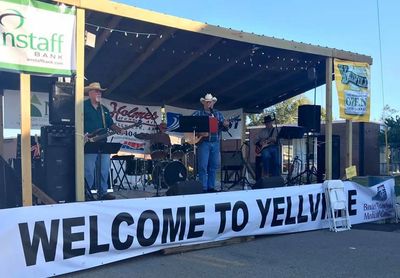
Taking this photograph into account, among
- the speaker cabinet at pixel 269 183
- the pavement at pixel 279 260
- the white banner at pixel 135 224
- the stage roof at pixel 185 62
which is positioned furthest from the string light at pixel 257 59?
the pavement at pixel 279 260

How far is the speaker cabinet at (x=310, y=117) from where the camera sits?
9.59 m

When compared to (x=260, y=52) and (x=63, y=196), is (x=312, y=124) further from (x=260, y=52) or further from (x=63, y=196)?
(x=63, y=196)

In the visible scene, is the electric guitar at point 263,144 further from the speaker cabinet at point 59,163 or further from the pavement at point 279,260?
the speaker cabinet at point 59,163

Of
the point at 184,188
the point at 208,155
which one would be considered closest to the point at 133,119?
the point at 208,155

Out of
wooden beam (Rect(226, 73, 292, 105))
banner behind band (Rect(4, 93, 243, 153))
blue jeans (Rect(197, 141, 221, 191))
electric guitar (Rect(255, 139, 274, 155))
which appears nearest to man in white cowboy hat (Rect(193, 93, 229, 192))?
blue jeans (Rect(197, 141, 221, 191))

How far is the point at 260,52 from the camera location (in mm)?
8664

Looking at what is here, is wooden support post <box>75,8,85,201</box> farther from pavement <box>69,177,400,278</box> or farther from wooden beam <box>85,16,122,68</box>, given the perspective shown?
pavement <box>69,177,400,278</box>

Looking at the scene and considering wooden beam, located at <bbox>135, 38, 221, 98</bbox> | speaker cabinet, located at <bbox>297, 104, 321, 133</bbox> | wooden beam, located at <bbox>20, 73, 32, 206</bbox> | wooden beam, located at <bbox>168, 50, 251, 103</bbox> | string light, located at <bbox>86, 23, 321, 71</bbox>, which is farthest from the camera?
speaker cabinet, located at <bbox>297, 104, 321, 133</bbox>

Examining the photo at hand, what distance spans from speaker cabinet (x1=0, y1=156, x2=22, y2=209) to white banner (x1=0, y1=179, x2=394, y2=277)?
1.96m

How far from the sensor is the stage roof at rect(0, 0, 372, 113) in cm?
684

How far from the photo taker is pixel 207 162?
795 cm

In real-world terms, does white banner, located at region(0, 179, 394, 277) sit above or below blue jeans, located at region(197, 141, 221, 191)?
below

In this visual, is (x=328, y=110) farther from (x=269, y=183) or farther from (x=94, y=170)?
(x=94, y=170)

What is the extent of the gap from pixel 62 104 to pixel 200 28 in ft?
7.70
